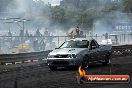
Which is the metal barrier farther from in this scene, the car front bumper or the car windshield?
the car front bumper

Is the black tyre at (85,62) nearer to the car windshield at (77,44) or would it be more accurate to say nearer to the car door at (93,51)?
the car door at (93,51)

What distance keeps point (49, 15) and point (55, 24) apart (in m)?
2.08

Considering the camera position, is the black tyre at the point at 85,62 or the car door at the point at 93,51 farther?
the car door at the point at 93,51

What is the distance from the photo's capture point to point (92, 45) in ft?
63.3

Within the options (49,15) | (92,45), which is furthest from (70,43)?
(49,15)

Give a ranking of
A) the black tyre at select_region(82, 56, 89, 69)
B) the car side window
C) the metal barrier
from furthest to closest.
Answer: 1. the metal barrier
2. the car side window
3. the black tyre at select_region(82, 56, 89, 69)

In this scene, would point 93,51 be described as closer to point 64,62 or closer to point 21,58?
point 64,62

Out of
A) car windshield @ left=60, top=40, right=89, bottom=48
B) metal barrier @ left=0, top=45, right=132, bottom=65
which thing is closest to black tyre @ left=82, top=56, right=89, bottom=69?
car windshield @ left=60, top=40, right=89, bottom=48

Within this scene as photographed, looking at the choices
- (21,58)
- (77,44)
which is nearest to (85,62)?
(77,44)

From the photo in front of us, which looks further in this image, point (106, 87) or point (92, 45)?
point (92, 45)

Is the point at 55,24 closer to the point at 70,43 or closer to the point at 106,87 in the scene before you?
the point at 70,43

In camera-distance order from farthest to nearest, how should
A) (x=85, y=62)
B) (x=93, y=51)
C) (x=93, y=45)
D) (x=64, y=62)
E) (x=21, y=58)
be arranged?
1. (x=21, y=58)
2. (x=93, y=45)
3. (x=93, y=51)
4. (x=85, y=62)
5. (x=64, y=62)

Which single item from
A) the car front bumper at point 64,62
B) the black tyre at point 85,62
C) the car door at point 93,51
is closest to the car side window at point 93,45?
the car door at point 93,51

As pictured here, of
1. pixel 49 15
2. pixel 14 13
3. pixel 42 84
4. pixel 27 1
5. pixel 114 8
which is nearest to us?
pixel 42 84
